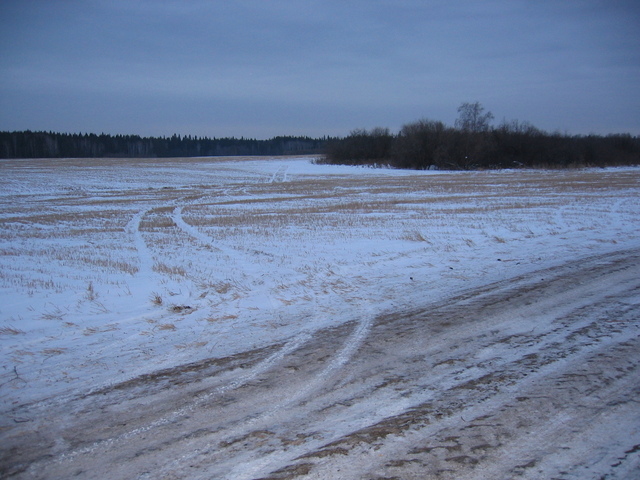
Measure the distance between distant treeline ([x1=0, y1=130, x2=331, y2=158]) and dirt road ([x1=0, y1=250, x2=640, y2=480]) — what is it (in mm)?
96311

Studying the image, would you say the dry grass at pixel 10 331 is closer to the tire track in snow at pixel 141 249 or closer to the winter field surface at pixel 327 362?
the winter field surface at pixel 327 362

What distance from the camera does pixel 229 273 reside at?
909cm

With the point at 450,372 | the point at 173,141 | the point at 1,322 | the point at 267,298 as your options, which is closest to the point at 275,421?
the point at 450,372

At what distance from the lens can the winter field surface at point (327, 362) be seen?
10.6 feet

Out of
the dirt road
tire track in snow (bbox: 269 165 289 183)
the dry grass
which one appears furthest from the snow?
tire track in snow (bbox: 269 165 289 183)

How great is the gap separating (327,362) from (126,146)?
16998cm

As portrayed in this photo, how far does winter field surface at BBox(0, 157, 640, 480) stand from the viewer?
3.24 meters

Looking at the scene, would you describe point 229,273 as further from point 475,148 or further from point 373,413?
point 475,148

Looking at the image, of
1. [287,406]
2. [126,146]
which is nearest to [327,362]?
[287,406]

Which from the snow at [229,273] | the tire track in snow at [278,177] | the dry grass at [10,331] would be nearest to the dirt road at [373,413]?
the snow at [229,273]

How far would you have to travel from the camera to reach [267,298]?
7324 mm

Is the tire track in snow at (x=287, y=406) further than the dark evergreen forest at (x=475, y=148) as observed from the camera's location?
No

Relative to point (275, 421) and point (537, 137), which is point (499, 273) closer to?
point (275, 421)

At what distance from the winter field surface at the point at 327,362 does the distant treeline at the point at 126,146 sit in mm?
92140
